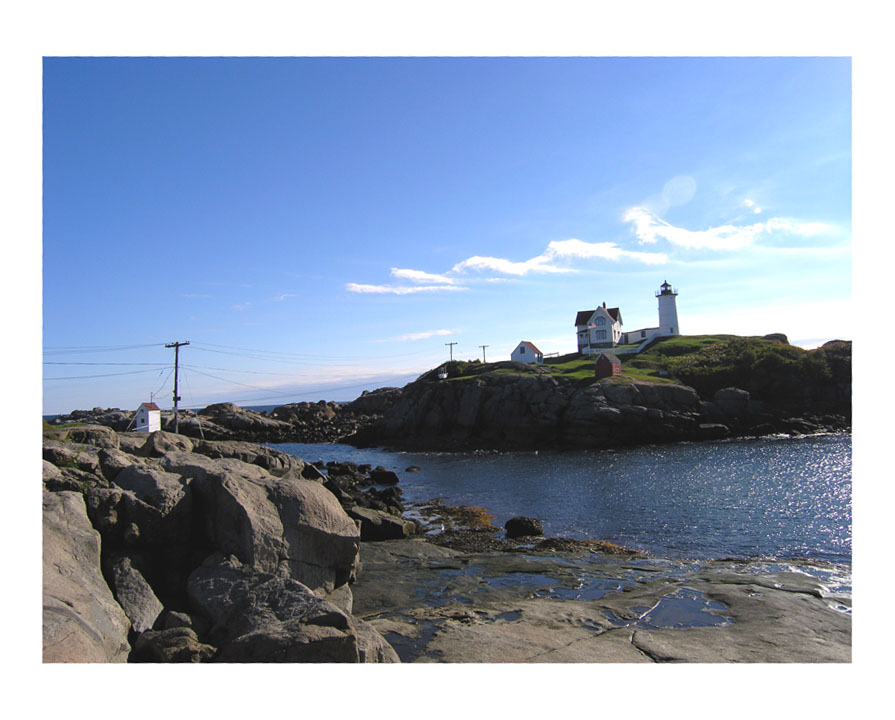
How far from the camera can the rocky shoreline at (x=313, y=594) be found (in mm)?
9258

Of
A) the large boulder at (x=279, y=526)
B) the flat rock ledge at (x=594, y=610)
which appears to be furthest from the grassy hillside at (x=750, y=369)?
the large boulder at (x=279, y=526)

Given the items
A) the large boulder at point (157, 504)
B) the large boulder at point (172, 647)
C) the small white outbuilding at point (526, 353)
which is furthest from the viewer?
the small white outbuilding at point (526, 353)

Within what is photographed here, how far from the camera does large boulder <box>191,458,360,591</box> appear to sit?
13.1m

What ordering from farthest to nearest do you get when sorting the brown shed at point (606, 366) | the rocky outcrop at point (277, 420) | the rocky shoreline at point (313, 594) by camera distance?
the rocky outcrop at point (277, 420)
the brown shed at point (606, 366)
the rocky shoreline at point (313, 594)

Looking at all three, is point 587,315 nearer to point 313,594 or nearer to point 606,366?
point 606,366

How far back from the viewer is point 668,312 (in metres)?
108

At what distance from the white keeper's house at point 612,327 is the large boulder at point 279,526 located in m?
95.1

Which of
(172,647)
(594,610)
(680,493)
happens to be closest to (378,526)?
(594,610)

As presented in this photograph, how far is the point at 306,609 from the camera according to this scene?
9609 millimetres

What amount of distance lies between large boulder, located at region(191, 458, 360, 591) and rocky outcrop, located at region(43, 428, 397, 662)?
3cm

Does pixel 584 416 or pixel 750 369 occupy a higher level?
pixel 750 369

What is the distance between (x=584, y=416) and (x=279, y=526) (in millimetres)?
52518

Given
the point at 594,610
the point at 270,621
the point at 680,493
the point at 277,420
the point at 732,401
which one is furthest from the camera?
the point at 277,420

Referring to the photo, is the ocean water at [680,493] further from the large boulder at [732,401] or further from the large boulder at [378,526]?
the large boulder at [732,401]
